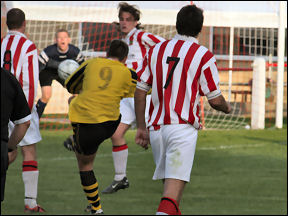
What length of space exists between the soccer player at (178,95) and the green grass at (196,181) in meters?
2.58

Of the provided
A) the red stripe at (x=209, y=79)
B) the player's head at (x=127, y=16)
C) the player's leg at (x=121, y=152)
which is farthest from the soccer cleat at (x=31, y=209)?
the red stripe at (x=209, y=79)

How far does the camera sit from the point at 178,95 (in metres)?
4.60

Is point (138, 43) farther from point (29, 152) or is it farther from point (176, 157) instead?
point (176, 157)

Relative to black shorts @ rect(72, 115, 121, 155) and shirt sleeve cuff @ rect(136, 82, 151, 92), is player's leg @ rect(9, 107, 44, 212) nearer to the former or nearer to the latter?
black shorts @ rect(72, 115, 121, 155)

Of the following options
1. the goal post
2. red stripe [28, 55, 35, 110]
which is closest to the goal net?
the goal post

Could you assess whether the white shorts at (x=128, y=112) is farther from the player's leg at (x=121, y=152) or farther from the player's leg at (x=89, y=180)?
the player's leg at (x=89, y=180)

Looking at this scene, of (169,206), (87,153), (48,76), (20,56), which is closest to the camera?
(169,206)

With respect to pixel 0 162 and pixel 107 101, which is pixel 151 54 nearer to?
pixel 107 101

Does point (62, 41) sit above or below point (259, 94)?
above

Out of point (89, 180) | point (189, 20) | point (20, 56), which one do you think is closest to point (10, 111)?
point (189, 20)

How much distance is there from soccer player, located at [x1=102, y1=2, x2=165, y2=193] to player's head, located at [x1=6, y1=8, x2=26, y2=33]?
135cm

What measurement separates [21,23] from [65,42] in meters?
2.29

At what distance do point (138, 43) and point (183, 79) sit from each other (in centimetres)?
265

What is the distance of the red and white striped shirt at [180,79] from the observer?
15.0 feet
